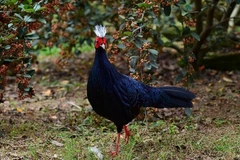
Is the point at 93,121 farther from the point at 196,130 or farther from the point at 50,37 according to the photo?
the point at 50,37

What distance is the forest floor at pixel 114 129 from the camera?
13.5ft

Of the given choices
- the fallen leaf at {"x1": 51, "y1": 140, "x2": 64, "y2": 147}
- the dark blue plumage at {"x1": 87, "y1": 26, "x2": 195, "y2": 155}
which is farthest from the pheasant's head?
the fallen leaf at {"x1": 51, "y1": 140, "x2": 64, "y2": 147}

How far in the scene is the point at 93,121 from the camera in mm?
5105

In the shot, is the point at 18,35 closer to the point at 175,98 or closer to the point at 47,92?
the point at 175,98

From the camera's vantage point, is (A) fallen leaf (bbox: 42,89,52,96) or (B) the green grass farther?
(A) fallen leaf (bbox: 42,89,52,96)

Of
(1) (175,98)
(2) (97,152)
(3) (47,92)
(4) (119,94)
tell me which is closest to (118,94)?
(4) (119,94)

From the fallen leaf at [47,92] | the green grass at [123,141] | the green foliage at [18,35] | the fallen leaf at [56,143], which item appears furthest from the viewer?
the fallen leaf at [47,92]

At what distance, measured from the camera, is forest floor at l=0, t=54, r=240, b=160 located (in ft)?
13.5

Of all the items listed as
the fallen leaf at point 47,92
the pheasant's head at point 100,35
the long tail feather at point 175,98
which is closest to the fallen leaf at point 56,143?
the long tail feather at point 175,98

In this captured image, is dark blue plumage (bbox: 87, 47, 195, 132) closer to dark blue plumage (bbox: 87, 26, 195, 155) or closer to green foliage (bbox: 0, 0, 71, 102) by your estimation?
dark blue plumage (bbox: 87, 26, 195, 155)

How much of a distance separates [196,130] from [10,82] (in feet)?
11.6

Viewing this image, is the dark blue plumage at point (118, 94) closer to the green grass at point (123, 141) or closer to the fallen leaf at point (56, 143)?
the green grass at point (123, 141)

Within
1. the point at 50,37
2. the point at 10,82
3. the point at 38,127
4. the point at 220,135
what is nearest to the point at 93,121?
the point at 38,127

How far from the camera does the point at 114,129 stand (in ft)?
16.4
